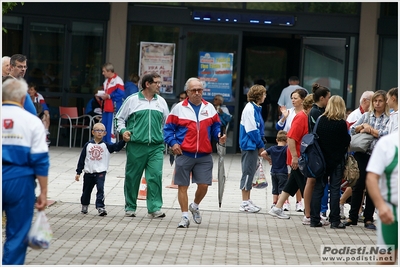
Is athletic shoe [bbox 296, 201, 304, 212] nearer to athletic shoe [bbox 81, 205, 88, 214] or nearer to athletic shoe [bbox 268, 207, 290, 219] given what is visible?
athletic shoe [bbox 268, 207, 290, 219]

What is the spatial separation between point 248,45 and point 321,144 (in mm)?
12491

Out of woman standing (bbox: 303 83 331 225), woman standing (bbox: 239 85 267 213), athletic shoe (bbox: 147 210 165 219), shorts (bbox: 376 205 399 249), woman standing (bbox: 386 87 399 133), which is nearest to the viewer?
shorts (bbox: 376 205 399 249)

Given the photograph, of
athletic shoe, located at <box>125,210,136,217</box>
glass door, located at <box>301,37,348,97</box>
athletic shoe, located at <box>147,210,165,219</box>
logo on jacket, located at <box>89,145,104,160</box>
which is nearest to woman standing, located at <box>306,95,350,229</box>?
athletic shoe, located at <box>147,210,165,219</box>

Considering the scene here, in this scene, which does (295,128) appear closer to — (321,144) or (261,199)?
(321,144)

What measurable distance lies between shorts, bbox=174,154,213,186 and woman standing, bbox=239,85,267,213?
4.42 ft

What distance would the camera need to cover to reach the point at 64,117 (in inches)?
843

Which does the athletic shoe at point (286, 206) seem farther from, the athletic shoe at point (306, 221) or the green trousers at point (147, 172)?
the green trousers at point (147, 172)

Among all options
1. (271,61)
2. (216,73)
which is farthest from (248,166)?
(271,61)

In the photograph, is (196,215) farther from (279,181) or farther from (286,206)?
(286,206)

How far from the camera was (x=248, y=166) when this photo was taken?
41.0 ft

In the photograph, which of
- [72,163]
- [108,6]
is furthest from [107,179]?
[108,6]

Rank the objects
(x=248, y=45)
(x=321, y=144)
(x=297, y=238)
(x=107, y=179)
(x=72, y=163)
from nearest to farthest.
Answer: (x=297, y=238) < (x=321, y=144) < (x=107, y=179) < (x=72, y=163) < (x=248, y=45)

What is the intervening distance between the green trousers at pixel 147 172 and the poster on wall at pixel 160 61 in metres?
10.0

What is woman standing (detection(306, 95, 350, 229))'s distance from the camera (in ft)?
36.0
